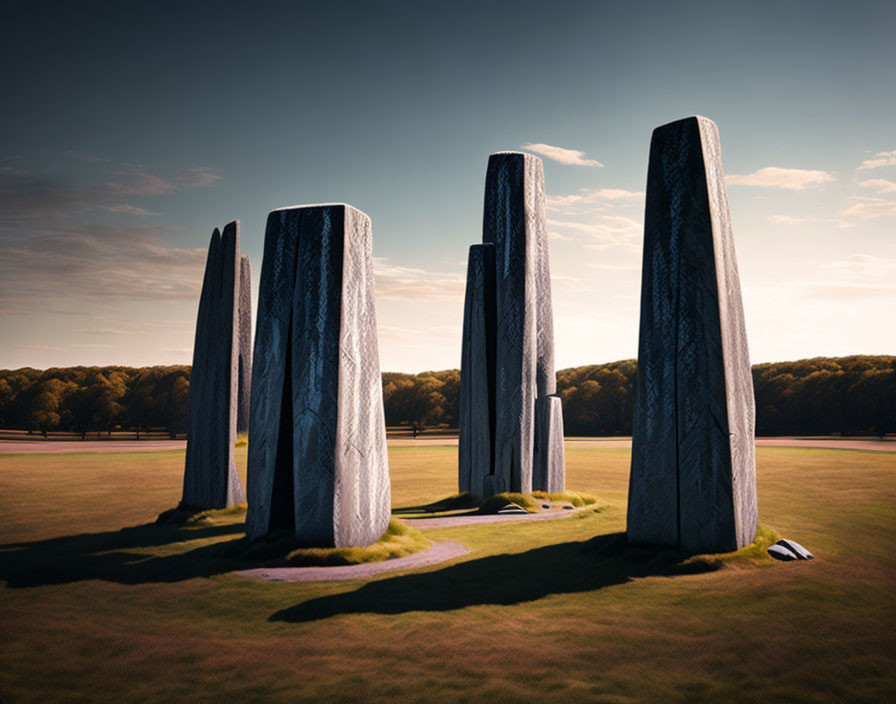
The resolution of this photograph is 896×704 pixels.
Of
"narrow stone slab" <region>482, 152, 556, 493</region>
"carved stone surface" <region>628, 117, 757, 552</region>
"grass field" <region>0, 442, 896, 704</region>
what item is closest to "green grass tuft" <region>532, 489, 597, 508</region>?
"narrow stone slab" <region>482, 152, 556, 493</region>

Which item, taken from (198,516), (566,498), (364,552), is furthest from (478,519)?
(198,516)

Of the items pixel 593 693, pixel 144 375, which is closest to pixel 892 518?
pixel 593 693

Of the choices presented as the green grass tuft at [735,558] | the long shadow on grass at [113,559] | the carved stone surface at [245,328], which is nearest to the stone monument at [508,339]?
the carved stone surface at [245,328]

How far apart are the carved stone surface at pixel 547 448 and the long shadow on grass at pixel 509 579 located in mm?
5361

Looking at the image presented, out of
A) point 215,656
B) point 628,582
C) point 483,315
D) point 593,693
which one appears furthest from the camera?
point 483,315

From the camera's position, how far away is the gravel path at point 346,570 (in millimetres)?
7520

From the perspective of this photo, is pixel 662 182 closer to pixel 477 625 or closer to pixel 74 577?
pixel 477 625

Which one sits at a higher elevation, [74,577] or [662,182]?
[662,182]

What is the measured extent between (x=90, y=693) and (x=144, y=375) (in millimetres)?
56152

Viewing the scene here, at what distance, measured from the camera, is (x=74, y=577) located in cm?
771

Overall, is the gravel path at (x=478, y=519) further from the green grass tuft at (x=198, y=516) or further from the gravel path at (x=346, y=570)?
the green grass tuft at (x=198, y=516)

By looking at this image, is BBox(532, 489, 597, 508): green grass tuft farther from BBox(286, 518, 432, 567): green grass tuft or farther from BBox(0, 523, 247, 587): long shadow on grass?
BBox(0, 523, 247, 587): long shadow on grass

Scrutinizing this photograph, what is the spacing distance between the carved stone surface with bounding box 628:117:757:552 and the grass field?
2.00 feet

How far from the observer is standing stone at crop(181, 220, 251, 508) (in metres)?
12.3
